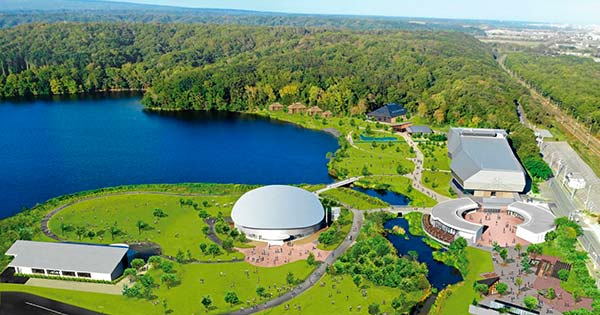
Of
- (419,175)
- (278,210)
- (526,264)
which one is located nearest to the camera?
(526,264)

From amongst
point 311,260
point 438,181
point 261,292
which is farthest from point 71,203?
point 438,181

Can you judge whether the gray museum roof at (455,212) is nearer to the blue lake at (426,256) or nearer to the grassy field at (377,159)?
the blue lake at (426,256)

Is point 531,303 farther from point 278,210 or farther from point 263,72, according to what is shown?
point 263,72

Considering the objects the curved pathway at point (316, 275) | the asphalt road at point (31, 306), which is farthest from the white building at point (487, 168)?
the asphalt road at point (31, 306)

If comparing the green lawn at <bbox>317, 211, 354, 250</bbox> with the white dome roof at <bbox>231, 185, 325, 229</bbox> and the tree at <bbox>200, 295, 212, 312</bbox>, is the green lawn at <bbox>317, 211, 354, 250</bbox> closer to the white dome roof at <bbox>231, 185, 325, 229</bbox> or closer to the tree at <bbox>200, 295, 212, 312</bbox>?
the white dome roof at <bbox>231, 185, 325, 229</bbox>

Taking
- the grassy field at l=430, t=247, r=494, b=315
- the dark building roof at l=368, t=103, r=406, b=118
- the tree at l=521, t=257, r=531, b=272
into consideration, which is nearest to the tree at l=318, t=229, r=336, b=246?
the grassy field at l=430, t=247, r=494, b=315

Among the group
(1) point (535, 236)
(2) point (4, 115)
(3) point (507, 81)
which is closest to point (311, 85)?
(3) point (507, 81)
